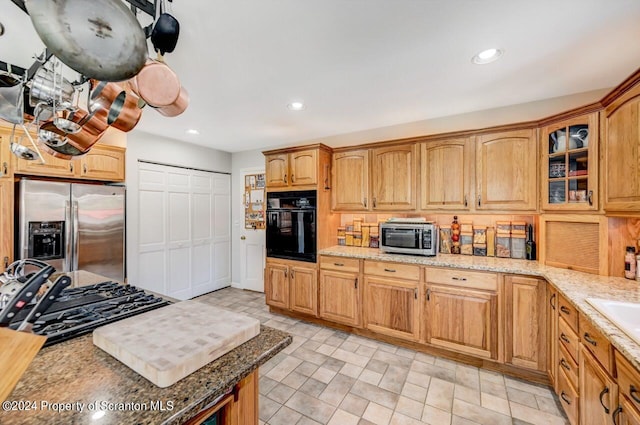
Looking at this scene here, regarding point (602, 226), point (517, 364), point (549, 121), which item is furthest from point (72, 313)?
point (549, 121)

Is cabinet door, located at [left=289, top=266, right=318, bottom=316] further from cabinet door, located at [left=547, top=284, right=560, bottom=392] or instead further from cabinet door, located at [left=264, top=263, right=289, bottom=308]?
cabinet door, located at [left=547, top=284, right=560, bottom=392]

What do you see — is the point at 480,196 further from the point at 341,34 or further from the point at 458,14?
the point at 341,34

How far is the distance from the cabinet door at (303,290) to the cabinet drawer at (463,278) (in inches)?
52.8

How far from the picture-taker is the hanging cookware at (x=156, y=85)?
111cm

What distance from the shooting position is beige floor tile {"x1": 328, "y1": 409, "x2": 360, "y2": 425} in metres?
1.77

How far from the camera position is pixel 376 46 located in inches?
66.3

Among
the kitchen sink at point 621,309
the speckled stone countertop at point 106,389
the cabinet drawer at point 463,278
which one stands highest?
the speckled stone countertop at point 106,389

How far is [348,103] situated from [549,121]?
1754 millimetres

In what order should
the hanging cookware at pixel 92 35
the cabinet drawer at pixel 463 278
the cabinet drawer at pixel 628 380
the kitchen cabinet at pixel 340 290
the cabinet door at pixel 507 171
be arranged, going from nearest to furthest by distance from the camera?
the hanging cookware at pixel 92 35, the cabinet drawer at pixel 628 380, the cabinet drawer at pixel 463 278, the cabinet door at pixel 507 171, the kitchen cabinet at pixel 340 290

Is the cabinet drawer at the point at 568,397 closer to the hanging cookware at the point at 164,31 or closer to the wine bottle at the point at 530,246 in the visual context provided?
the wine bottle at the point at 530,246

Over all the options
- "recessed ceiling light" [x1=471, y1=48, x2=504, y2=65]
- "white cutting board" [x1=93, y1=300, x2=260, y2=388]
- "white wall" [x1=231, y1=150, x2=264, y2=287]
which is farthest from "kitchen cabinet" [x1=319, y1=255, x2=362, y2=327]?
"white wall" [x1=231, y1=150, x2=264, y2=287]

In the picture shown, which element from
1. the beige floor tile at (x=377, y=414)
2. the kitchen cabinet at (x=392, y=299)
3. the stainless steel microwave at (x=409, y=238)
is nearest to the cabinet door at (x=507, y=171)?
the stainless steel microwave at (x=409, y=238)

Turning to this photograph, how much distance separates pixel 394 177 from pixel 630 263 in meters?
1.93

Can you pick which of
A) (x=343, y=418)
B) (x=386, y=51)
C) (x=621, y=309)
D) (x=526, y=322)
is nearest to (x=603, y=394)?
(x=621, y=309)
